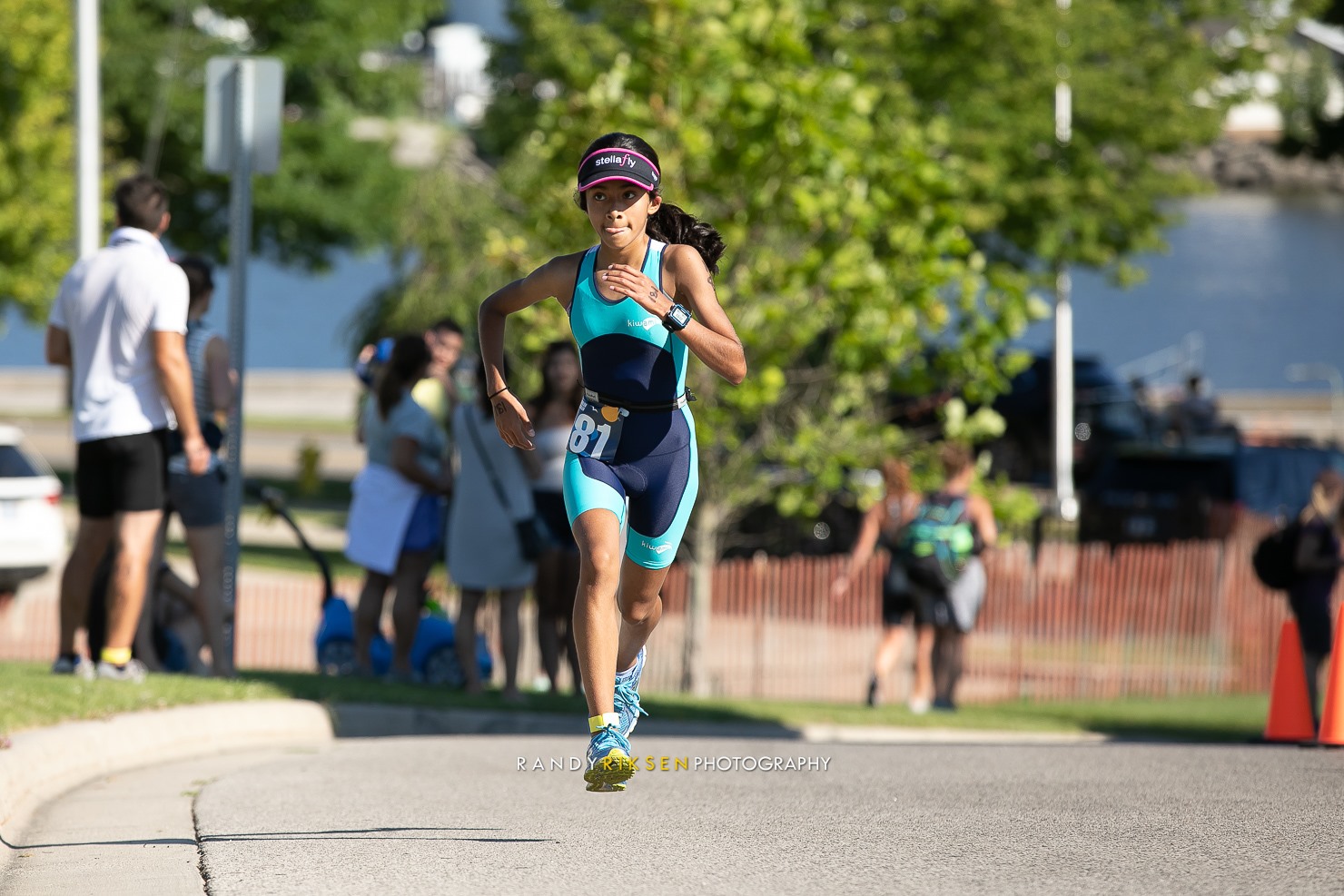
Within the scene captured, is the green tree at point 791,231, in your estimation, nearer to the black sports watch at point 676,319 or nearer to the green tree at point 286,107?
the black sports watch at point 676,319

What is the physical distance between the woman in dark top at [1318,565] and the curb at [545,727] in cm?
214

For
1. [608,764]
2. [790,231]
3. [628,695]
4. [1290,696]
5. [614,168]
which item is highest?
[790,231]

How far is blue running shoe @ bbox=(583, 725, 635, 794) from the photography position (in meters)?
5.31

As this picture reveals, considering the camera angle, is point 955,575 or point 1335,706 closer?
point 1335,706

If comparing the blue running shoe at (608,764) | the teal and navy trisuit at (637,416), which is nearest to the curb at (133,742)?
the blue running shoe at (608,764)

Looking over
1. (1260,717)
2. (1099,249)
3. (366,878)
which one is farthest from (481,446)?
(1099,249)

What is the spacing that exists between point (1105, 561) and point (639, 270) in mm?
10918

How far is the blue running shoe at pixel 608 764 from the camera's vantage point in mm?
5309

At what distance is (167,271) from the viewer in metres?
8.29

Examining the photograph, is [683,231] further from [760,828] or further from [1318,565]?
[1318,565]

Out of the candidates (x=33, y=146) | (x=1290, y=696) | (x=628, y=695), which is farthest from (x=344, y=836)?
(x=33, y=146)

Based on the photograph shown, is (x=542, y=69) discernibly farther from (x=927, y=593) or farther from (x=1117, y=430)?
(x=927, y=593)

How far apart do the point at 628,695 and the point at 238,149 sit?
17.3 feet

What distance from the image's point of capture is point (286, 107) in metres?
31.6
